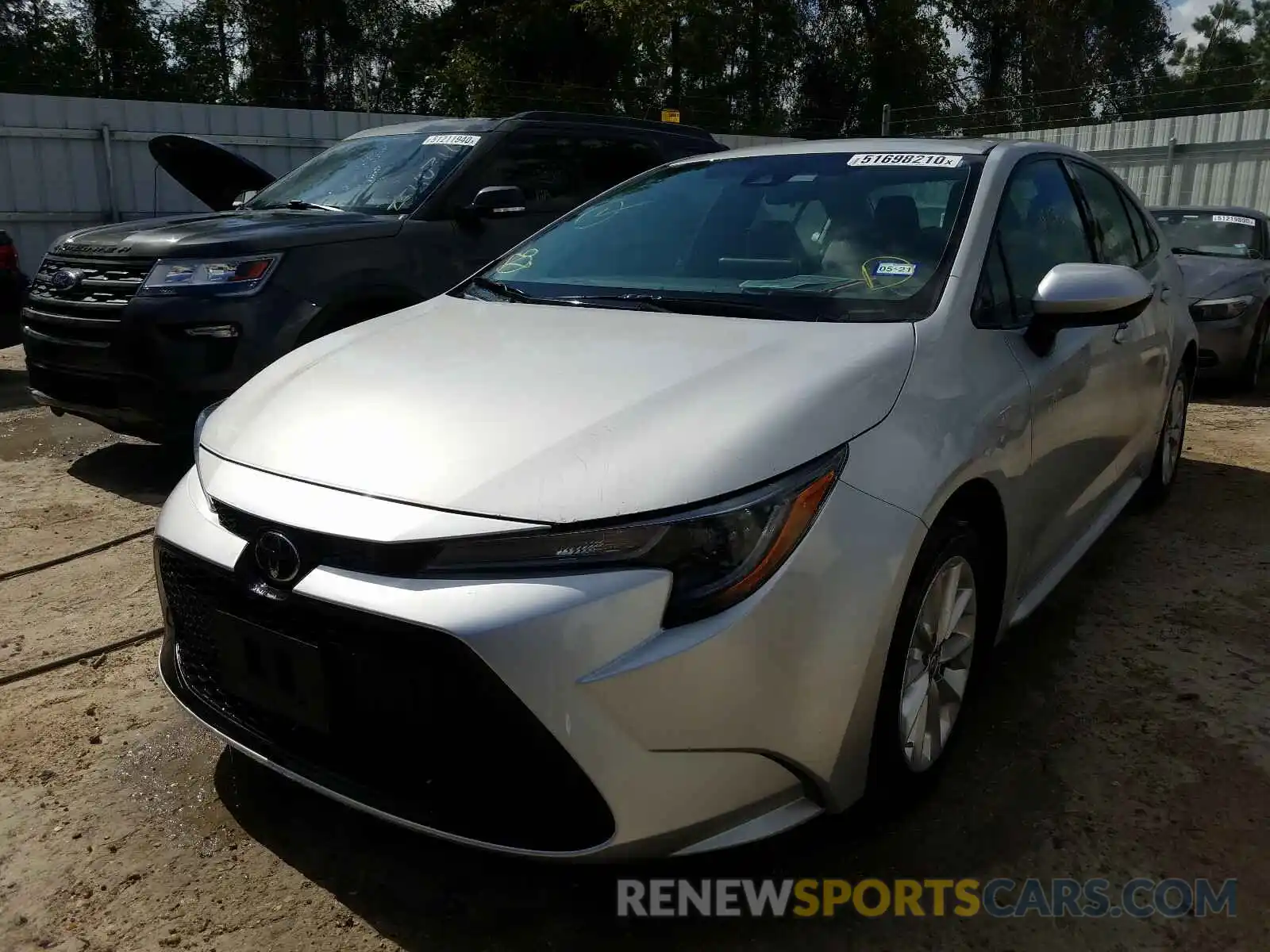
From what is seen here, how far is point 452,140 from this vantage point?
18.5 feet

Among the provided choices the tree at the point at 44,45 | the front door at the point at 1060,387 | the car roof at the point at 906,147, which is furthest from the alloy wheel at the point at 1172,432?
the tree at the point at 44,45

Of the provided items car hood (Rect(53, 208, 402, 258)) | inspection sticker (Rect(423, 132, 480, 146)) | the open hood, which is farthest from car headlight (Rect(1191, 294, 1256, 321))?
the open hood

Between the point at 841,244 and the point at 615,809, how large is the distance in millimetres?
1716

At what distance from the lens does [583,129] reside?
621 cm

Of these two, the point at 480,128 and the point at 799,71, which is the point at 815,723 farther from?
the point at 799,71

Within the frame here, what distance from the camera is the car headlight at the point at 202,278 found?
4543 mm


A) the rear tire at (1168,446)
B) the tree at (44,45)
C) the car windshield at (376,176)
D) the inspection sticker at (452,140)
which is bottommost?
the rear tire at (1168,446)

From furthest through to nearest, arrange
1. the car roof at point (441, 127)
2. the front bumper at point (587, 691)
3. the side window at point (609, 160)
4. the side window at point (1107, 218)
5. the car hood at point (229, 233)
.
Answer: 1. the side window at point (609, 160)
2. the car roof at point (441, 127)
3. the car hood at point (229, 233)
4. the side window at point (1107, 218)
5. the front bumper at point (587, 691)

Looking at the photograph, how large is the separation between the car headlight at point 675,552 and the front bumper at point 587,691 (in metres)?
0.03

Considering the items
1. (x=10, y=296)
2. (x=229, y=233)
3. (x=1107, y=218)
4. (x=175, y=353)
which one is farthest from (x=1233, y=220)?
(x=10, y=296)

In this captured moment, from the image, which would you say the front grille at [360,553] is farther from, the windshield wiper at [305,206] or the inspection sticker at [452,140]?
the inspection sticker at [452,140]

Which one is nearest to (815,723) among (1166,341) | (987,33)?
(1166,341)

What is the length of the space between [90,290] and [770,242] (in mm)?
3335

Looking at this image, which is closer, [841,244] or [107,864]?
[107,864]
